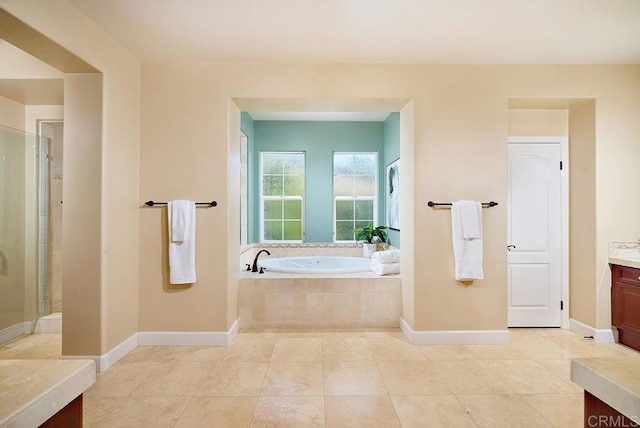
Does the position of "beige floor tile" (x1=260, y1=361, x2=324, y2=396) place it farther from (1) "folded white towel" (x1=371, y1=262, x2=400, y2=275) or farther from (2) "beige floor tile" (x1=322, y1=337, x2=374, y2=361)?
(1) "folded white towel" (x1=371, y1=262, x2=400, y2=275)

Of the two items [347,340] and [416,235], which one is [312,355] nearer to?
[347,340]

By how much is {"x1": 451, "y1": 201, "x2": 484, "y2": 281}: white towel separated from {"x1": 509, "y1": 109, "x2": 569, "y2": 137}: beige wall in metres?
1.17

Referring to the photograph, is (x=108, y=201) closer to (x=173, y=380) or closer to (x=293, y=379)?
(x=173, y=380)

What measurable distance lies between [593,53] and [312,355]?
3.51 meters

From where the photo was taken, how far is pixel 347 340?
328 cm

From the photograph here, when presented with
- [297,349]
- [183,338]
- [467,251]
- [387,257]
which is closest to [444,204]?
[467,251]

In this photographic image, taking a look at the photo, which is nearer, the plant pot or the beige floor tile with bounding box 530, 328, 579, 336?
the beige floor tile with bounding box 530, 328, 579, 336

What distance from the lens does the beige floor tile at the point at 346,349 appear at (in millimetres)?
2895

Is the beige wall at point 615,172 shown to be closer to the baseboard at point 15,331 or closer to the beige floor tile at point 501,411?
the beige floor tile at point 501,411

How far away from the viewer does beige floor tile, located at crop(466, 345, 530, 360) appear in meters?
2.91

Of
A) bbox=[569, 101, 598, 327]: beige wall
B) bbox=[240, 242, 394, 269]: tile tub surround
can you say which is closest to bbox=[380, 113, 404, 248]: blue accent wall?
bbox=[240, 242, 394, 269]: tile tub surround

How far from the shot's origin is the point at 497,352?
9.91 feet

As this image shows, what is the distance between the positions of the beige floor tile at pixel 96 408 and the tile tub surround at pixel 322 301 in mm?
1511

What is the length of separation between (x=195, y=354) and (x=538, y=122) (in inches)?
157
